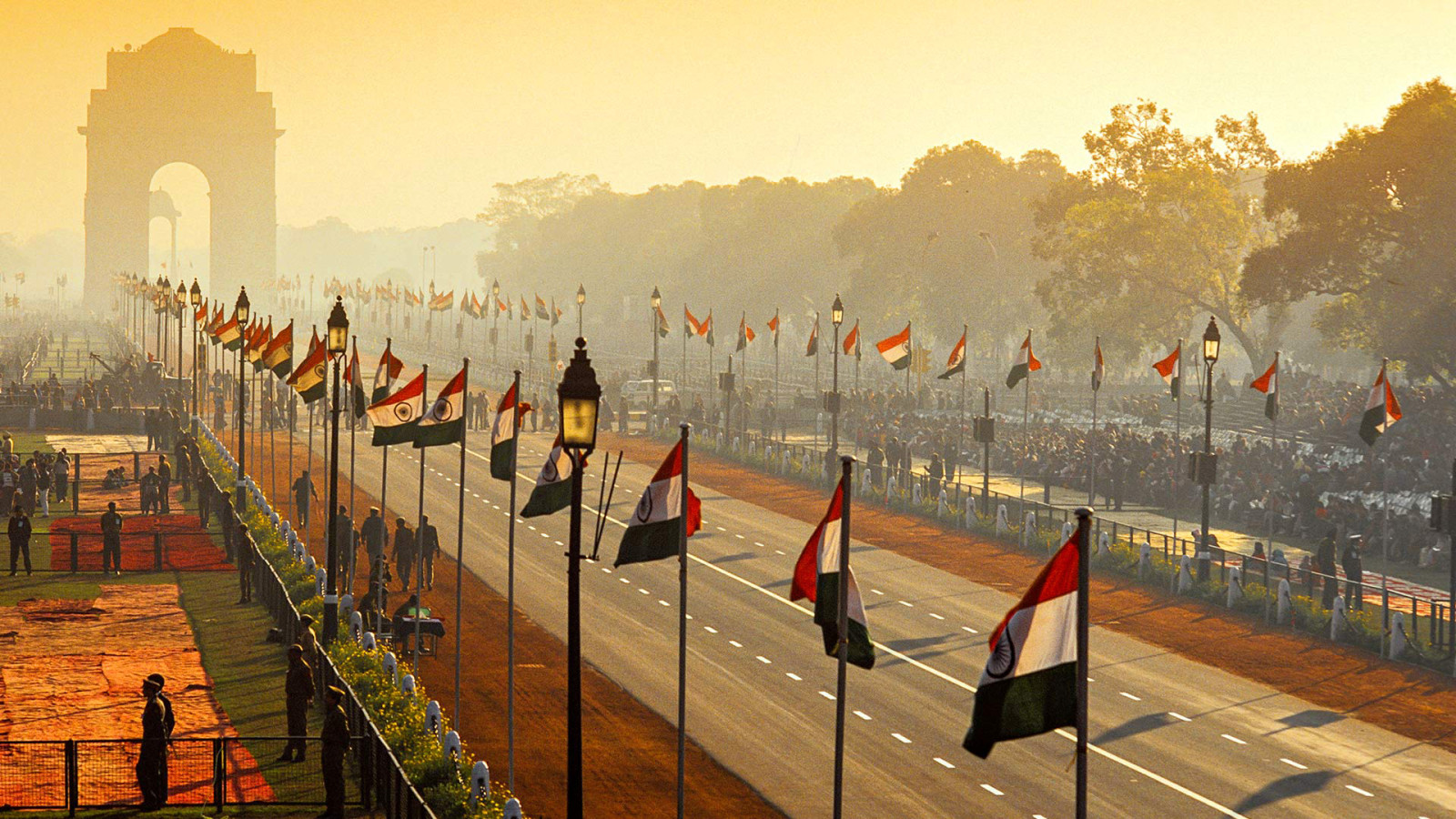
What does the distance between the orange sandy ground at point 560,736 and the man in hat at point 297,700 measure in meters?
2.48

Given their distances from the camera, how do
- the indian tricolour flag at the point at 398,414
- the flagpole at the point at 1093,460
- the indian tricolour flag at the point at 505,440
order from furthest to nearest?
1. the flagpole at the point at 1093,460
2. the indian tricolour flag at the point at 398,414
3. the indian tricolour flag at the point at 505,440

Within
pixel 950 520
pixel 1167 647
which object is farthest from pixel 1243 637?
pixel 950 520

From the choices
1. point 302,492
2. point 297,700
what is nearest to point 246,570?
point 302,492

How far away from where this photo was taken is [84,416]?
230 feet

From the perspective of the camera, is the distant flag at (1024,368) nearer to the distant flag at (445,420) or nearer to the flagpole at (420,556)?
the flagpole at (420,556)

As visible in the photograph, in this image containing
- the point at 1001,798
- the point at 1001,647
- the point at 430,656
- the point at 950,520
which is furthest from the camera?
the point at 950,520

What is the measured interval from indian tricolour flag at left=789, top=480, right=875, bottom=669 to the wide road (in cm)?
275

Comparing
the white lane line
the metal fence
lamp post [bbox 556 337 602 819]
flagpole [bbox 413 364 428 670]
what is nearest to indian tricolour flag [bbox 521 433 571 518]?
lamp post [bbox 556 337 602 819]

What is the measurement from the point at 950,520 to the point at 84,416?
131 feet

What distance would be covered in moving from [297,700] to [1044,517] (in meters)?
25.0

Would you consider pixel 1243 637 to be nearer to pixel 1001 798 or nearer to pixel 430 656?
pixel 1001 798

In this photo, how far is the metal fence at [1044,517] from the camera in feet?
102

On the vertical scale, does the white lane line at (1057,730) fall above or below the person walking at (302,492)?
below

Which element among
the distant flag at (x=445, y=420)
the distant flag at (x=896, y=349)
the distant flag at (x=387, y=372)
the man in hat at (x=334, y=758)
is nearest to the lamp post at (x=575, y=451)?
the man in hat at (x=334, y=758)
